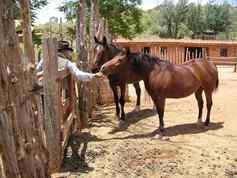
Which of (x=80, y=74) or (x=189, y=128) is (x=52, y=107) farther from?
(x=189, y=128)

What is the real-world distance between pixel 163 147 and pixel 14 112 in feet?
12.5

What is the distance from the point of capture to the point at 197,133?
7.42 m

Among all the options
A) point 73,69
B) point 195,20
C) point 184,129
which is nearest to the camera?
point 73,69

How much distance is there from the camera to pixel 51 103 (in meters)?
5.03

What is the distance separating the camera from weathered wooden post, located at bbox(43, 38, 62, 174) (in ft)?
16.3

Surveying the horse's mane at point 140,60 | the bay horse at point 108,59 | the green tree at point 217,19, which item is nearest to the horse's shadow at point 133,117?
the bay horse at point 108,59

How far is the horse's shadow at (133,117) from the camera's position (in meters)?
7.99

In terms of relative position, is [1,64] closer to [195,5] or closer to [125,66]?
[125,66]

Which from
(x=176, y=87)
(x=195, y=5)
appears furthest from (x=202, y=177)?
Answer: (x=195, y=5)

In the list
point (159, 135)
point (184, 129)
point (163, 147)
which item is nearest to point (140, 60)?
point (159, 135)

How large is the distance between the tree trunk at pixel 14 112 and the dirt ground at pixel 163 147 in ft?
6.04

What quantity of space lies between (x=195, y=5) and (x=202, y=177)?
58.3 m

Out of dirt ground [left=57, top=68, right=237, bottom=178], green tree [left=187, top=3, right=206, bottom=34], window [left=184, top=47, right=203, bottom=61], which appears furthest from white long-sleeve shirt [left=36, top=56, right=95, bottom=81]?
green tree [left=187, top=3, right=206, bottom=34]

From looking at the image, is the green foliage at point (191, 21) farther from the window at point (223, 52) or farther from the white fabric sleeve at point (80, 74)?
the white fabric sleeve at point (80, 74)
